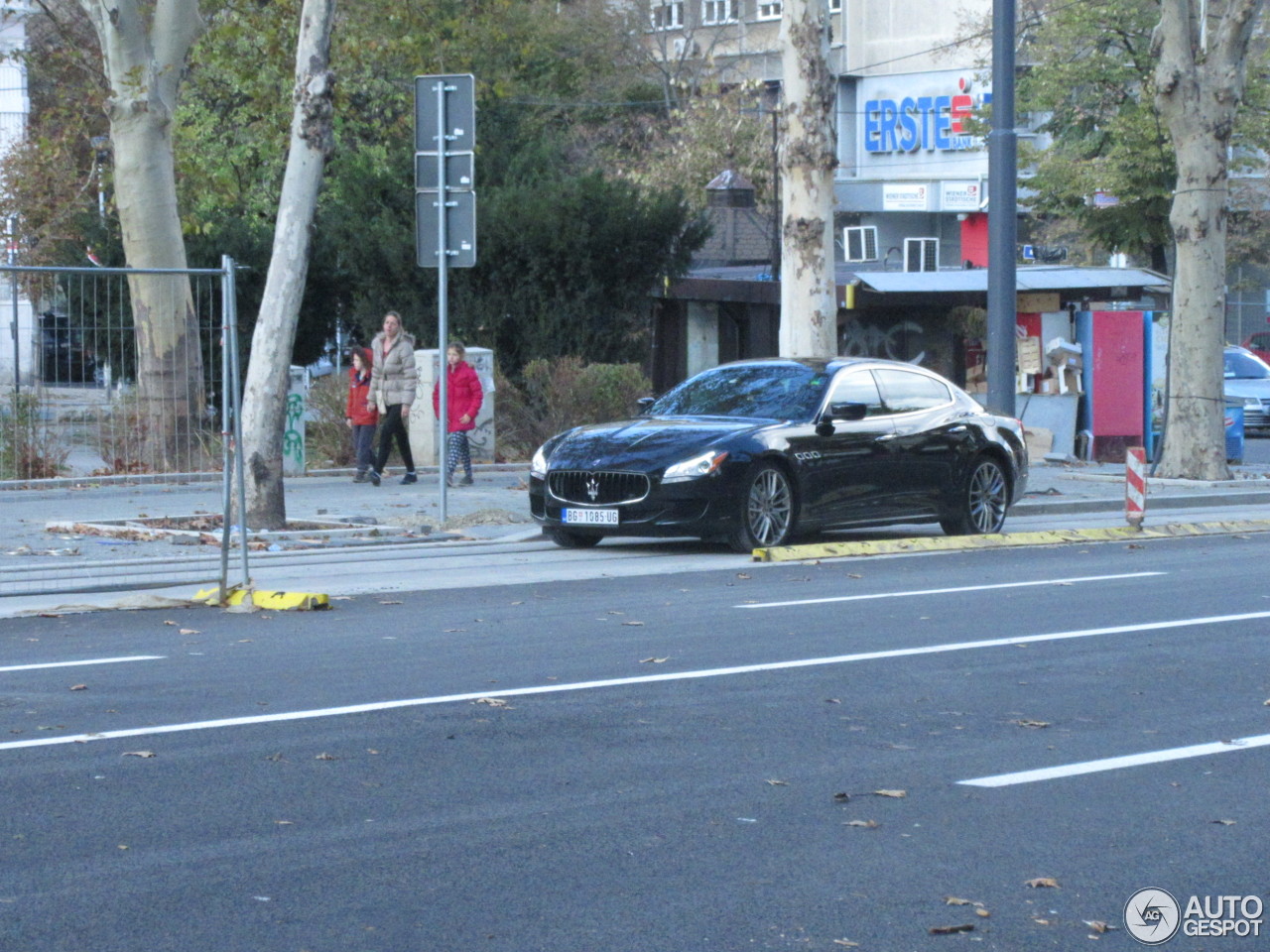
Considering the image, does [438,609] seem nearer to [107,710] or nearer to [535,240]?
[107,710]

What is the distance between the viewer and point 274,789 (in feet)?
20.3

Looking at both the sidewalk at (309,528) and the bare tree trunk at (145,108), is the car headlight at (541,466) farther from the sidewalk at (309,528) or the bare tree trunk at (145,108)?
the bare tree trunk at (145,108)

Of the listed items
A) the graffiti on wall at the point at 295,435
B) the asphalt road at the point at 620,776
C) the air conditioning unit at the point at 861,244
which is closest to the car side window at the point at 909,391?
the asphalt road at the point at 620,776

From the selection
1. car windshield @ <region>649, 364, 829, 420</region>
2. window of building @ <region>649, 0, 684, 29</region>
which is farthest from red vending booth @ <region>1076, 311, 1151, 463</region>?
window of building @ <region>649, 0, 684, 29</region>

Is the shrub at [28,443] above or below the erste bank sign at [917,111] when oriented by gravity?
below

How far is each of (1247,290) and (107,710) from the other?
57.7m

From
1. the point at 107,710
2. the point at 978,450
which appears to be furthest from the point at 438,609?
the point at 978,450

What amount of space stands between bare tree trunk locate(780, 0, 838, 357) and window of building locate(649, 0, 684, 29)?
1678 inches

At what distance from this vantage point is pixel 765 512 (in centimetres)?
1409

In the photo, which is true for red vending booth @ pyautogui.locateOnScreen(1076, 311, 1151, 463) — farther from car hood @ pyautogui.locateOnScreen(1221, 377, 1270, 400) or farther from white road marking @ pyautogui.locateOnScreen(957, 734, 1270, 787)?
white road marking @ pyautogui.locateOnScreen(957, 734, 1270, 787)

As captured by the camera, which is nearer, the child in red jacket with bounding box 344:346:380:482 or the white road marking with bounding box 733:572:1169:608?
the white road marking with bounding box 733:572:1169:608

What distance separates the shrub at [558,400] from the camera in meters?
22.5

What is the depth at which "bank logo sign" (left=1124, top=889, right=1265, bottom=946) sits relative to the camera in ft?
15.5

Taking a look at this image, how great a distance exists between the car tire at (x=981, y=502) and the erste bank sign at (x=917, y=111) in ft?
133
